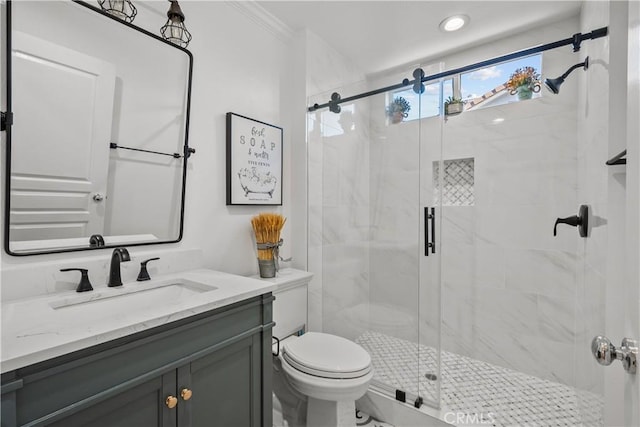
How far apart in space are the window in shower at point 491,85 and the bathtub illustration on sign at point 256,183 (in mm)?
1578

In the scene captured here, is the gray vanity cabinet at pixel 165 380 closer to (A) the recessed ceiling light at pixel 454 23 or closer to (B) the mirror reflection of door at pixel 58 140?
(B) the mirror reflection of door at pixel 58 140

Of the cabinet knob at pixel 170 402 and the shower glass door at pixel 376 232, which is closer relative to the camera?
the cabinet knob at pixel 170 402

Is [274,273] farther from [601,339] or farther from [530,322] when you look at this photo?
[530,322]

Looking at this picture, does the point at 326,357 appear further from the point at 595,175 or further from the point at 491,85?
the point at 491,85

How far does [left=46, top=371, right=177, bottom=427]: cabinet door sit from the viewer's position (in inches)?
32.1

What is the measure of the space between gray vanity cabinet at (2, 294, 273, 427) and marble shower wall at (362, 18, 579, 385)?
101 cm

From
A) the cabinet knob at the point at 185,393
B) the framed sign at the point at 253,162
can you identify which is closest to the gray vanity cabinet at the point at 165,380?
the cabinet knob at the point at 185,393

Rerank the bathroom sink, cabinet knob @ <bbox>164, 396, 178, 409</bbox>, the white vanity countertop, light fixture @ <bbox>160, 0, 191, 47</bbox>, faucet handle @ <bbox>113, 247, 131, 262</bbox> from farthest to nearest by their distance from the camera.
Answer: light fixture @ <bbox>160, 0, 191, 47</bbox>, faucet handle @ <bbox>113, 247, 131, 262</bbox>, the bathroom sink, cabinet knob @ <bbox>164, 396, 178, 409</bbox>, the white vanity countertop

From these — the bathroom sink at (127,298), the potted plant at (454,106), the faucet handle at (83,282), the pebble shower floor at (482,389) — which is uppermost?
the potted plant at (454,106)

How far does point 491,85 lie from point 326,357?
221 cm

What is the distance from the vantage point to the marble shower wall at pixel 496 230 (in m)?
1.92

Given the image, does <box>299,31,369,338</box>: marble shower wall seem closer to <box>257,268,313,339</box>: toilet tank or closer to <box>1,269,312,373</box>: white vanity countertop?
<box>257,268,313,339</box>: toilet tank

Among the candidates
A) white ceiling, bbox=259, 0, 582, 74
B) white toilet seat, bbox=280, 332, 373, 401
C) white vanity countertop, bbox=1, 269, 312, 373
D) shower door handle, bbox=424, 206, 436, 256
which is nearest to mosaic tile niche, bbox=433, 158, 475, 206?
shower door handle, bbox=424, 206, 436, 256

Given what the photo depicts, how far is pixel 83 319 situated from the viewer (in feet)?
3.40
